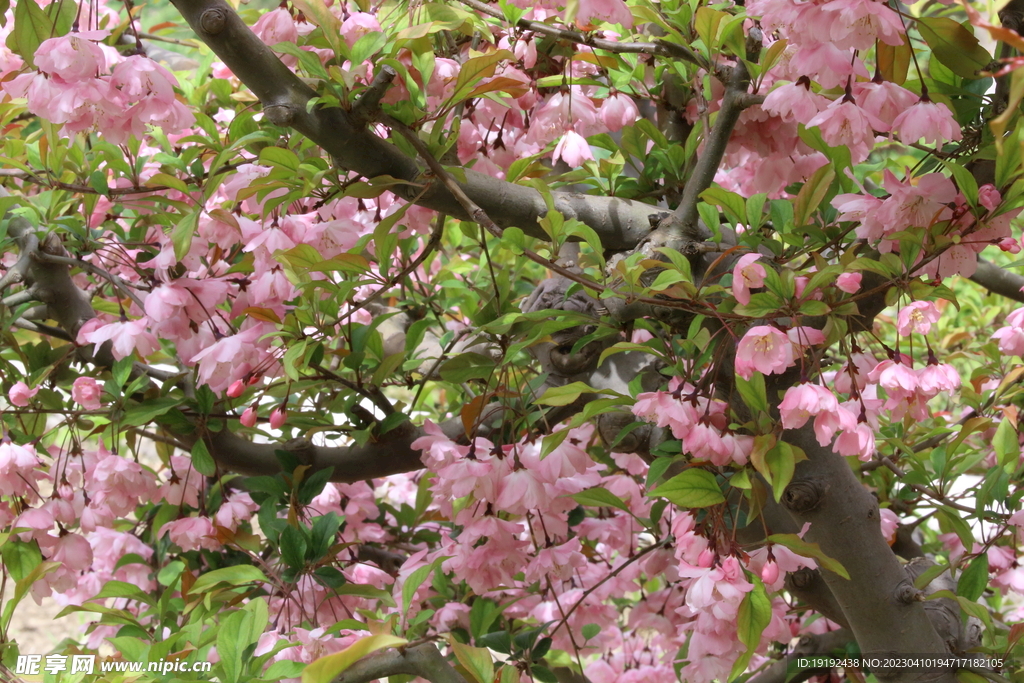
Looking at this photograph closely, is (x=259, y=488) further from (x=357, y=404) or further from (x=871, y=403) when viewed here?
(x=871, y=403)

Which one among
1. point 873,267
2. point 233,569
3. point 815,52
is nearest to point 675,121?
point 815,52

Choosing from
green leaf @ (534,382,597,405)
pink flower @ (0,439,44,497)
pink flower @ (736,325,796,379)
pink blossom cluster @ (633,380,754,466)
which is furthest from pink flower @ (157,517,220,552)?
pink flower @ (736,325,796,379)

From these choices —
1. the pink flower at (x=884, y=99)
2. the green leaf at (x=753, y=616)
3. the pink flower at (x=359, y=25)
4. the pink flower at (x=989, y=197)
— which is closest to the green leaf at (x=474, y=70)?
the pink flower at (x=359, y=25)

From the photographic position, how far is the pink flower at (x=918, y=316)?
94cm

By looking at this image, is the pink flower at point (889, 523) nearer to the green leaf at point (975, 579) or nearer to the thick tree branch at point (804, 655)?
the thick tree branch at point (804, 655)

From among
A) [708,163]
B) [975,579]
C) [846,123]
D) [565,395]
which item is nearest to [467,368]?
[565,395]

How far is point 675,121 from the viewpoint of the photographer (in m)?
1.31

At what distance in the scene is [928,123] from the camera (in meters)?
0.72

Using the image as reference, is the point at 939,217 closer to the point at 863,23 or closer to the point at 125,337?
the point at 863,23

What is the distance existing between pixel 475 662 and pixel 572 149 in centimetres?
67

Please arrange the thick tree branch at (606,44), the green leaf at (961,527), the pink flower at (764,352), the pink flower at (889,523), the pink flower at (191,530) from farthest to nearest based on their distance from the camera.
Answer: the pink flower at (889,523)
the pink flower at (191,530)
the green leaf at (961,527)
the thick tree branch at (606,44)
the pink flower at (764,352)

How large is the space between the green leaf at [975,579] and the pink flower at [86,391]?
3.82ft

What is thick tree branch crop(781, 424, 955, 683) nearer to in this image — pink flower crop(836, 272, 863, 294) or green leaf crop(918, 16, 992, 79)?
pink flower crop(836, 272, 863, 294)

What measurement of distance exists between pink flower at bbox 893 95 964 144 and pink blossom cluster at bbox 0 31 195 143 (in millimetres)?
793
